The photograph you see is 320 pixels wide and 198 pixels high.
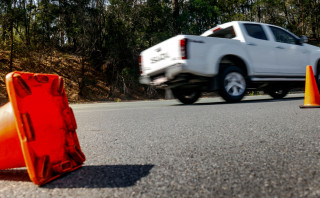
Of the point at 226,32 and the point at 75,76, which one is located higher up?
the point at 226,32

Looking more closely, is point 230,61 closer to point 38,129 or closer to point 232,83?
point 232,83

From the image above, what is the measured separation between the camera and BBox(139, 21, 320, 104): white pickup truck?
6.58 meters

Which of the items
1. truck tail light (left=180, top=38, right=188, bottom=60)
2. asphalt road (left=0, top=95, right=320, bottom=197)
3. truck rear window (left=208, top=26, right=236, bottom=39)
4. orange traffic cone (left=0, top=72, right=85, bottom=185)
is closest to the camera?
asphalt road (left=0, top=95, right=320, bottom=197)

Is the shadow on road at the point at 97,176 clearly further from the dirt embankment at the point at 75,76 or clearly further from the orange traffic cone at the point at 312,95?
the dirt embankment at the point at 75,76

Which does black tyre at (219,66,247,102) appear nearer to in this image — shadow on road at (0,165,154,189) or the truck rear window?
the truck rear window

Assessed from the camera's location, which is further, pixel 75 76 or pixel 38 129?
pixel 75 76

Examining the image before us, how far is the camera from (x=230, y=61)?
23.8 ft

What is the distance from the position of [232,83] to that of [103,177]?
19.1 feet

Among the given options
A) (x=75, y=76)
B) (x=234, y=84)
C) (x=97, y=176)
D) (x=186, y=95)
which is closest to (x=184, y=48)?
(x=234, y=84)

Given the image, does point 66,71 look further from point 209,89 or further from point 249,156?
point 249,156

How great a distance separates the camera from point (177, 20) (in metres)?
19.9

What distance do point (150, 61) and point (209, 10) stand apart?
14.9 m

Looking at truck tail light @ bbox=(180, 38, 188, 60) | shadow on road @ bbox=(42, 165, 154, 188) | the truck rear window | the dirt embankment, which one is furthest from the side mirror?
the dirt embankment

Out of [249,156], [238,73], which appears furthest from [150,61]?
[249,156]
